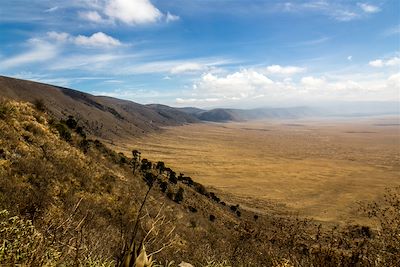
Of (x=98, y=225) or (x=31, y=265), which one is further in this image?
(x=98, y=225)

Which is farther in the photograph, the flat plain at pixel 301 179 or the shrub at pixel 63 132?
the flat plain at pixel 301 179

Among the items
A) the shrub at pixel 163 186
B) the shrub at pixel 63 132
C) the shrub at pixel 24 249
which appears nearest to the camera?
the shrub at pixel 24 249

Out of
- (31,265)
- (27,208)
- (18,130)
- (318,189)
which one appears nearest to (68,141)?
(18,130)

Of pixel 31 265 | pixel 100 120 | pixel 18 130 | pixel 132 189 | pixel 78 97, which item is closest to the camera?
pixel 31 265

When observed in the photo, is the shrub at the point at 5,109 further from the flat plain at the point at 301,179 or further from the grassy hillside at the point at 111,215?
the flat plain at the point at 301,179

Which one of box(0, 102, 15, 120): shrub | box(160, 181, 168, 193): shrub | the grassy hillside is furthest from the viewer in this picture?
box(160, 181, 168, 193): shrub

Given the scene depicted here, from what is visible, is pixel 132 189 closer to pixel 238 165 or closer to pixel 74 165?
pixel 74 165

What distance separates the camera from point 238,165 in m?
98.6

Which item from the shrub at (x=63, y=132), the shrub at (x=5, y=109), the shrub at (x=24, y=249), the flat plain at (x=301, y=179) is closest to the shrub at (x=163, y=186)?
the shrub at (x=63, y=132)

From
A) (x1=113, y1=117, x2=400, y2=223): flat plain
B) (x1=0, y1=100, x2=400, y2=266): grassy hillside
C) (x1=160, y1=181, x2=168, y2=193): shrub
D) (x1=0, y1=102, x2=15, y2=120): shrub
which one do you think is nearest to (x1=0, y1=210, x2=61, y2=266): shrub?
(x1=0, y1=100, x2=400, y2=266): grassy hillside

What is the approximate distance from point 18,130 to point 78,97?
184 m

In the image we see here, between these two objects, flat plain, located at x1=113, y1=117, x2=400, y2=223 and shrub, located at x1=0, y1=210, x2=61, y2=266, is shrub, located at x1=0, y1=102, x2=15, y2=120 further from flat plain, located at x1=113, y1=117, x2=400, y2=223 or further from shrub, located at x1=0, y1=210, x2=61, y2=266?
flat plain, located at x1=113, y1=117, x2=400, y2=223

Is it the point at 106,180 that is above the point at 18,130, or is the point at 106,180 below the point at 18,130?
below

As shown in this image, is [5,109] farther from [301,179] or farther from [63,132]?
[301,179]
